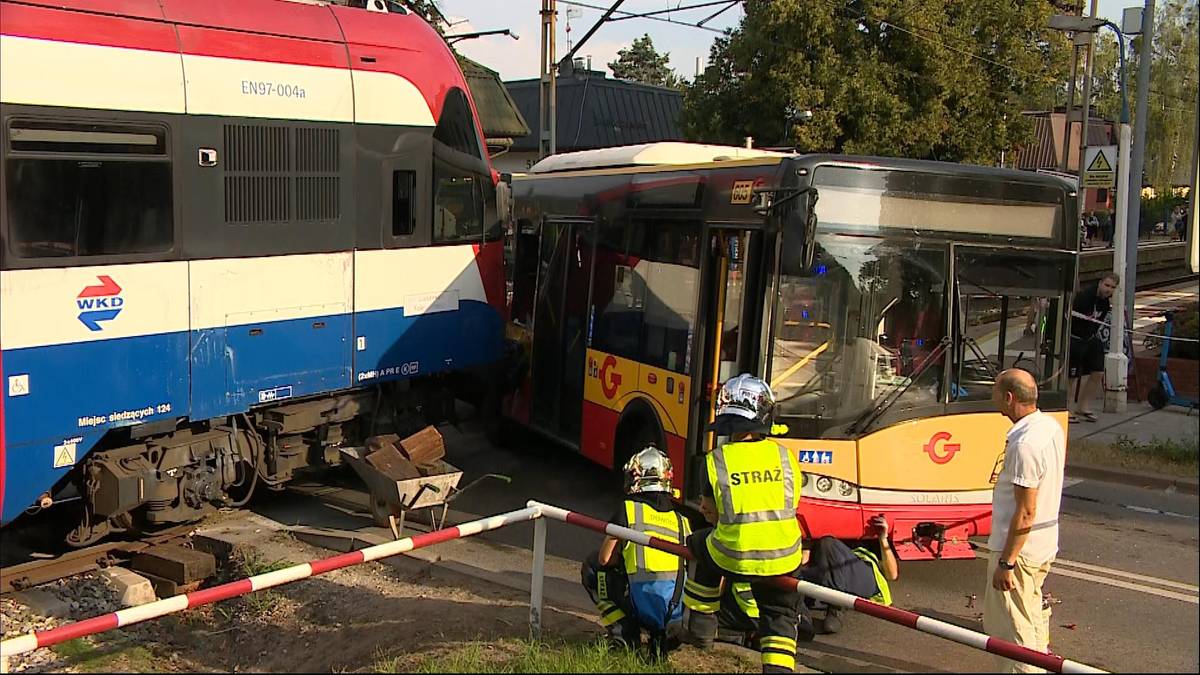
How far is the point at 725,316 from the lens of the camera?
26.1 ft

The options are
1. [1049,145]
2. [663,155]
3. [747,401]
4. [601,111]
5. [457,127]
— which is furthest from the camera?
[1049,145]

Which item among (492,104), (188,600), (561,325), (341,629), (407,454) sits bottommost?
(341,629)

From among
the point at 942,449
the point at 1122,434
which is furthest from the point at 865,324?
the point at 1122,434

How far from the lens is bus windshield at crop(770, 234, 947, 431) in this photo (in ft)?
23.7

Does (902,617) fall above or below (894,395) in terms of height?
below

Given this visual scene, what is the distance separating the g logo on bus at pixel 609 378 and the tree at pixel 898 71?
16326 millimetres

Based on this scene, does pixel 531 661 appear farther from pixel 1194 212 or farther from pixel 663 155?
pixel 663 155

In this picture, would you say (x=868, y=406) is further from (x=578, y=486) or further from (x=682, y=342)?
(x=578, y=486)

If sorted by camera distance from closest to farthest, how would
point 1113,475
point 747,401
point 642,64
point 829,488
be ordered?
point 747,401 → point 829,488 → point 1113,475 → point 642,64

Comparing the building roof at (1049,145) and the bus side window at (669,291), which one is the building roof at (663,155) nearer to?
the bus side window at (669,291)

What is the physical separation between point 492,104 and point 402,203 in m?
11.5

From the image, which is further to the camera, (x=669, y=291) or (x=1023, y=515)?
(x=669, y=291)

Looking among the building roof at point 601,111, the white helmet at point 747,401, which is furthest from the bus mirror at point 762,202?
the building roof at point 601,111

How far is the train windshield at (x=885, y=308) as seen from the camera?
7230mm
